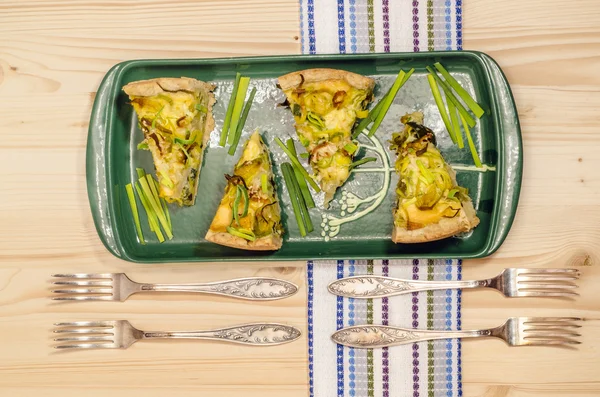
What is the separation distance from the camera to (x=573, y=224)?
2.49m

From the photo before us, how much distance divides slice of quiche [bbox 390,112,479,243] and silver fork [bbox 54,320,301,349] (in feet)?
2.46

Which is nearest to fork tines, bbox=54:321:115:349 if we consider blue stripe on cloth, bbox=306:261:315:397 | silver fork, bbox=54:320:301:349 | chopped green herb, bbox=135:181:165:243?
silver fork, bbox=54:320:301:349

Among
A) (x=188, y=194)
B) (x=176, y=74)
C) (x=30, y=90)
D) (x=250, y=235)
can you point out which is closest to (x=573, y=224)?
(x=250, y=235)

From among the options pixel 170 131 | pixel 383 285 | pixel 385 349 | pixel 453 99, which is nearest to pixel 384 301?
pixel 383 285

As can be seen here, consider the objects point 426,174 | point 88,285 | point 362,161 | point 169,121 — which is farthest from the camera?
point 88,285

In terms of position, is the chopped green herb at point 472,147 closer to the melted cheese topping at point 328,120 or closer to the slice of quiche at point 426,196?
the slice of quiche at point 426,196

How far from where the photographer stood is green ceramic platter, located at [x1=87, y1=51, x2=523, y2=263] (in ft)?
7.68

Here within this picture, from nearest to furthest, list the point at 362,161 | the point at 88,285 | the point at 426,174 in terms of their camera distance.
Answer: the point at 426,174 → the point at 362,161 → the point at 88,285

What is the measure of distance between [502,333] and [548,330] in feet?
0.71

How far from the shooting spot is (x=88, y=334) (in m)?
2.55

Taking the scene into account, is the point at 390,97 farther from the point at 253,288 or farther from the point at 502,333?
the point at 502,333

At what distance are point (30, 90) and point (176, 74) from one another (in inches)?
30.7

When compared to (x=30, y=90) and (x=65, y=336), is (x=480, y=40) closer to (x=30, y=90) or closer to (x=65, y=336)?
(x=30, y=90)

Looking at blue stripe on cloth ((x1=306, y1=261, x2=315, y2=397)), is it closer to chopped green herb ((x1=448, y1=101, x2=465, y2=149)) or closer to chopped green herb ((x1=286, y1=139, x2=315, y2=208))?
chopped green herb ((x1=286, y1=139, x2=315, y2=208))
